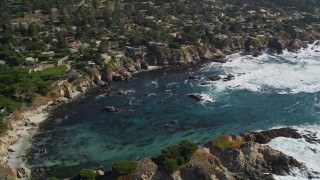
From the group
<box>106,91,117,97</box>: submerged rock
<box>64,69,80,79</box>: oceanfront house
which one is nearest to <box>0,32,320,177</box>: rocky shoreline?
<box>64,69,80,79</box>: oceanfront house

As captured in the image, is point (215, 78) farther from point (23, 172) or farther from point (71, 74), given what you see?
point (23, 172)

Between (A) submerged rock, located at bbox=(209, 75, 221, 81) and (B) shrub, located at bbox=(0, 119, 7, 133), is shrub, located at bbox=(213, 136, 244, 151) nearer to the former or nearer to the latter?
(B) shrub, located at bbox=(0, 119, 7, 133)

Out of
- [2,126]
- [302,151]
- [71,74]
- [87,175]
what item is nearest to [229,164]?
[302,151]

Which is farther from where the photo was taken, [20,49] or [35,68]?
[20,49]

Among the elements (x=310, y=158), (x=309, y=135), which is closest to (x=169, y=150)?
(x=310, y=158)

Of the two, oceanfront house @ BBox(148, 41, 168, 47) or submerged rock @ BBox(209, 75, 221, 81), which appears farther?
oceanfront house @ BBox(148, 41, 168, 47)

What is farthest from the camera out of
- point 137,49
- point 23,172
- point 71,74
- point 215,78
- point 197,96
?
point 137,49
